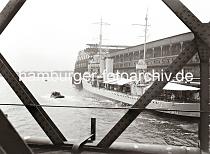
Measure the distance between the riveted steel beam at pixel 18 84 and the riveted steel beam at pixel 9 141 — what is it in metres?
2.77

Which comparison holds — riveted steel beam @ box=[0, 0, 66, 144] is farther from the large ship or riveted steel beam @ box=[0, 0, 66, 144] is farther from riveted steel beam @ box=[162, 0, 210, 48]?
the large ship

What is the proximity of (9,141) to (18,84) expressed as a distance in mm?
2832

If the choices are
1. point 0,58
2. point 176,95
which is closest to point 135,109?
point 0,58

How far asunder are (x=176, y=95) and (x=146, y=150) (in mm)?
33048

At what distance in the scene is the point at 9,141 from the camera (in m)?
1.39

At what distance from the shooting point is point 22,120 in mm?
31312

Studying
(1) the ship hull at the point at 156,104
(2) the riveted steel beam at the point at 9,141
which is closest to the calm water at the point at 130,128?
(1) the ship hull at the point at 156,104

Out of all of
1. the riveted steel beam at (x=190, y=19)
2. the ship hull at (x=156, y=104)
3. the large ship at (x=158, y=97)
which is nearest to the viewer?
the riveted steel beam at (x=190, y=19)

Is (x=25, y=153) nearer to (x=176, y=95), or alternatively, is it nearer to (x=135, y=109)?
(x=135, y=109)

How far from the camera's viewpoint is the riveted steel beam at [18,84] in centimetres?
401

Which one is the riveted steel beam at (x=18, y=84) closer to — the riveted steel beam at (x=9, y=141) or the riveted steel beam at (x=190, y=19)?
the riveted steel beam at (x=190, y=19)

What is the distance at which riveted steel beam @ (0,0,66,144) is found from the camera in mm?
4008

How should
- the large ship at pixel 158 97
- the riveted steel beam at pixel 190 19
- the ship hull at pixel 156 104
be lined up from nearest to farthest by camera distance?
the riveted steel beam at pixel 190 19, the ship hull at pixel 156 104, the large ship at pixel 158 97

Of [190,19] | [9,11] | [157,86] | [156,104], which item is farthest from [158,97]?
[9,11]
